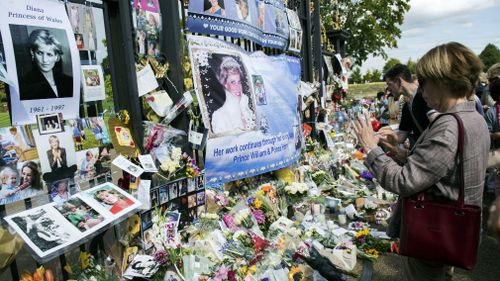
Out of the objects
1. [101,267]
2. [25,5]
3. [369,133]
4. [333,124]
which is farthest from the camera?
[333,124]

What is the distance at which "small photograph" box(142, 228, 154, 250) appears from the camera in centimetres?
261

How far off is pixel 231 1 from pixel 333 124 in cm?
453

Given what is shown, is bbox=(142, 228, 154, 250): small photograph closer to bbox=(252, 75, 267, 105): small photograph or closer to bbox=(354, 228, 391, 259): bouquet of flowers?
bbox=(252, 75, 267, 105): small photograph

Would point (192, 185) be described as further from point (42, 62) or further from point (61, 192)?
point (42, 62)

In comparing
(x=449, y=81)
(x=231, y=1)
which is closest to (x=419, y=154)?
(x=449, y=81)

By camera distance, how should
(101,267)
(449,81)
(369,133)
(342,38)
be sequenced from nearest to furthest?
(449,81) < (369,133) < (101,267) < (342,38)

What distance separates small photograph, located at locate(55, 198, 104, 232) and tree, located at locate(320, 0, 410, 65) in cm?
1614

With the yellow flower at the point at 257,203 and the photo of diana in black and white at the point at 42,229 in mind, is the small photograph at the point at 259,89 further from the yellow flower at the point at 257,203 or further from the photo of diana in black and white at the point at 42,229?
the photo of diana in black and white at the point at 42,229

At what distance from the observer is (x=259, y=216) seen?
144 inches

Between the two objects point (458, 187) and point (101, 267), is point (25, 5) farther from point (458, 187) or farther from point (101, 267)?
point (458, 187)

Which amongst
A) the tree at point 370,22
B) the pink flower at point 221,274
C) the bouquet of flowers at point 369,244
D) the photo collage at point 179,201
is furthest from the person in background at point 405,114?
the tree at point 370,22

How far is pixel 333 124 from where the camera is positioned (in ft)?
25.5

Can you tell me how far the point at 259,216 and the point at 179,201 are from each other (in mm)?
966

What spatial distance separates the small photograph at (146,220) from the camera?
262 centimetres
